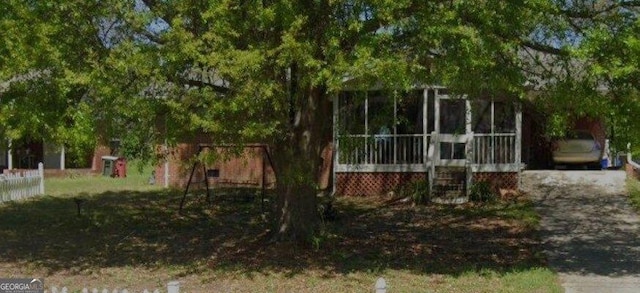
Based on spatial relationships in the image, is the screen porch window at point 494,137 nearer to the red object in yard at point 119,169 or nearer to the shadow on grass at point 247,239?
the shadow on grass at point 247,239

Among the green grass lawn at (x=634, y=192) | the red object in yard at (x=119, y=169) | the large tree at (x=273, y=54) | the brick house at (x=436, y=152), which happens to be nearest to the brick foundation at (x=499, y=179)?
the brick house at (x=436, y=152)

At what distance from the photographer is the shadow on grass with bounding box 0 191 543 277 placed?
1170 cm

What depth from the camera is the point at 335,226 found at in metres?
15.7

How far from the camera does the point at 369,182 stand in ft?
69.6

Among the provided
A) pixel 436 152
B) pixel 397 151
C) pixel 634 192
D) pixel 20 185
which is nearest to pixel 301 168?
pixel 436 152

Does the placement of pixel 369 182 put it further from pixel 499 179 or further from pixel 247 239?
pixel 247 239

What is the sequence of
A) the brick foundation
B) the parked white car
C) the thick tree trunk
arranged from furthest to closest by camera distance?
the parked white car, the brick foundation, the thick tree trunk

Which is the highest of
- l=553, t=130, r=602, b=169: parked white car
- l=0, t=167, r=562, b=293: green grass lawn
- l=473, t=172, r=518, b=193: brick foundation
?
l=553, t=130, r=602, b=169: parked white car

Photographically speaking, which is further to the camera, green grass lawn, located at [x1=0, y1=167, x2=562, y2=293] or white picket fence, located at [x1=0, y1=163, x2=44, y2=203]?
white picket fence, located at [x1=0, y1=163, x2=44, y2=203]

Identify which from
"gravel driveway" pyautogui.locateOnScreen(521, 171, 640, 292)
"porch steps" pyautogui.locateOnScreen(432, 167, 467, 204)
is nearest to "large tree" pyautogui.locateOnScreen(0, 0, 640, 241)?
"gravel driveway" pyautogui.locateOnScreen(521, 171, 640, 292)

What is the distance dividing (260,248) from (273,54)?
15.1 feet

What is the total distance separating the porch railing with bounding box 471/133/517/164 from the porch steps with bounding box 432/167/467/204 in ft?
2.50

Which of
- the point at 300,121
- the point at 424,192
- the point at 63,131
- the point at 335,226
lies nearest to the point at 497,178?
the point at 424,192

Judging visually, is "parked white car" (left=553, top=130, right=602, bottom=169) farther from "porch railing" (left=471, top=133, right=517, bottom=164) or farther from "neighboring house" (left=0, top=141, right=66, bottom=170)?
"neighboring house" (left=0, top=141, right=66, bottom=170)
